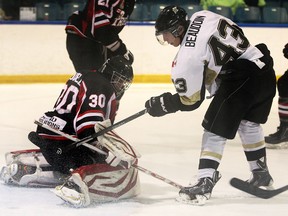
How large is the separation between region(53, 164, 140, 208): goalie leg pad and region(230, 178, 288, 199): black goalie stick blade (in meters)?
0.38

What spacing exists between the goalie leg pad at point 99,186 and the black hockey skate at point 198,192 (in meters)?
0.20

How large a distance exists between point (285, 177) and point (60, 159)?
106 cm

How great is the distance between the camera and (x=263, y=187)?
3.39 metres

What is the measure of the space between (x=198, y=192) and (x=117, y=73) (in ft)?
1.84

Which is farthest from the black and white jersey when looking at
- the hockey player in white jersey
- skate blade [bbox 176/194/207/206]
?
skate blade [bbox 176/194/207/206]

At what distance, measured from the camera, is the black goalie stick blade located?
10.3ft

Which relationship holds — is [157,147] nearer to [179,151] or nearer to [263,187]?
[179,151]

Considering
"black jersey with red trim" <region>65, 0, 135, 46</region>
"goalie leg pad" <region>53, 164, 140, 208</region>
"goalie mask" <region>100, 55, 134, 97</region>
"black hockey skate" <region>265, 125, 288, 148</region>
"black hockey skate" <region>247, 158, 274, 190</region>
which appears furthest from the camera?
"black hockey skate" <region>265, 125, 288, 148</region>

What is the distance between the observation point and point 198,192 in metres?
3.07

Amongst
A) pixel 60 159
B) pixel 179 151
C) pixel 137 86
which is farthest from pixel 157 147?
pixel 137 86

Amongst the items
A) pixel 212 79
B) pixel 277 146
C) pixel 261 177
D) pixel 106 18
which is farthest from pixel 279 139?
pixel 212 79

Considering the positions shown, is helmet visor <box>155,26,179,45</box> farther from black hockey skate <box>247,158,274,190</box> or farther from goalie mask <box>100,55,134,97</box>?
black hockey skate <box>247,158,274,190</box>

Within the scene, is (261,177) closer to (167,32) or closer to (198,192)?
(198,192)

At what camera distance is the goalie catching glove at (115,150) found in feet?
9.87
